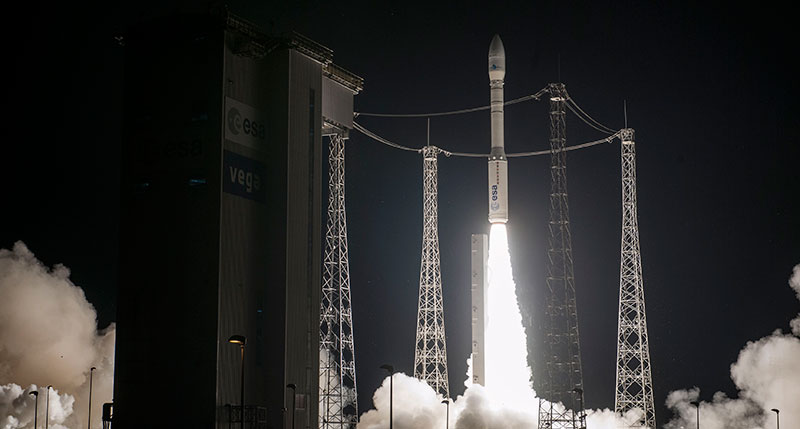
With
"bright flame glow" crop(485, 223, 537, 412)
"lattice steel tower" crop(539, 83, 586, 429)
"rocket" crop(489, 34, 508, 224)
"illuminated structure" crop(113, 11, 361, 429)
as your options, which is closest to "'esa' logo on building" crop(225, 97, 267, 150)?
"illuminated structure" crop(113, 11, 361, 429)

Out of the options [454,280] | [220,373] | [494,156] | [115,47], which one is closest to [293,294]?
[220,373]

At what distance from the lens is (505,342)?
70875 millimetres

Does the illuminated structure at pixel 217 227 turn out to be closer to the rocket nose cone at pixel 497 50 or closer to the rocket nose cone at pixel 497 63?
the rocket nose cone at pixel 497 63

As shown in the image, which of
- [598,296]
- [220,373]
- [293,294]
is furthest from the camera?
[598,296]

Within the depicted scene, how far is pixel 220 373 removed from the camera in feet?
169

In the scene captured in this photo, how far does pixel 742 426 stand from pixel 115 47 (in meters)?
47.6

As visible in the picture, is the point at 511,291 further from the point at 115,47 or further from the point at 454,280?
the point at 115,47

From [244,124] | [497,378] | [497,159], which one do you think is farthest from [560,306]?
[244,124]

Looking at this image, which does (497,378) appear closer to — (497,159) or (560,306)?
(560,306)

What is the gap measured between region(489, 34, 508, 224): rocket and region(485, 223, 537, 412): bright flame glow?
268 cm

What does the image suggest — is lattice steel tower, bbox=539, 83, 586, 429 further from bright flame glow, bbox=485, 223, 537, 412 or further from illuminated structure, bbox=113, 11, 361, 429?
illuminated structure, bbox=113, 11, 361, 429

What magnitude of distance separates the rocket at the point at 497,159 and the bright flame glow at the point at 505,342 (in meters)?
2.68

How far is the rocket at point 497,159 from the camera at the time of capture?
69312 mm

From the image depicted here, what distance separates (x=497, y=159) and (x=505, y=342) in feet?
36.6
